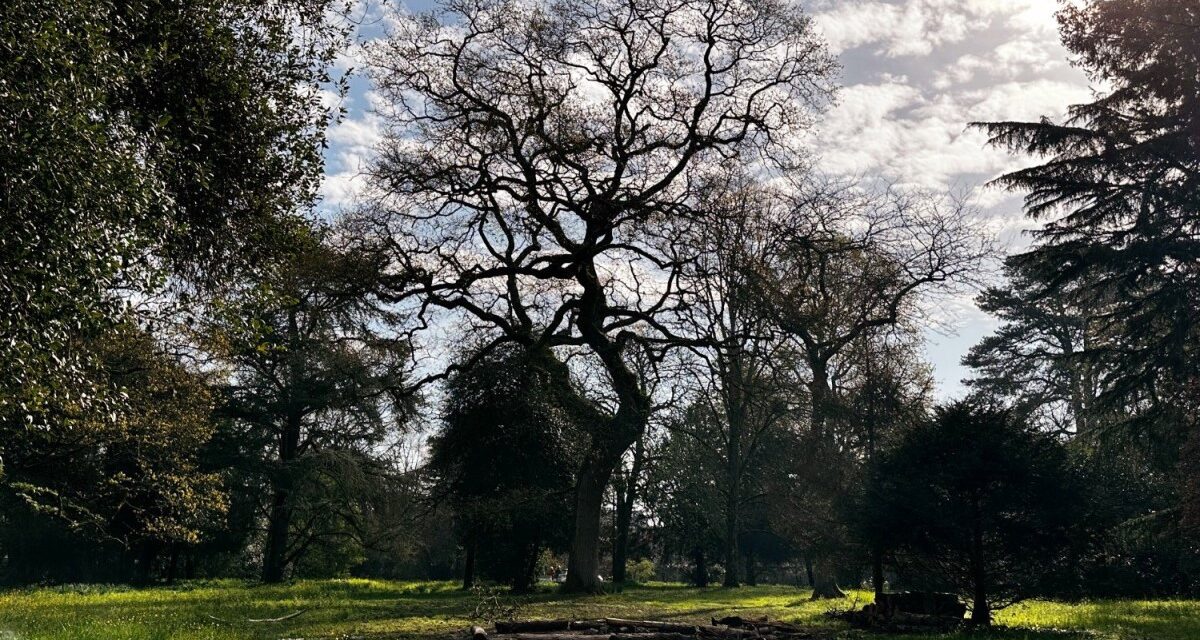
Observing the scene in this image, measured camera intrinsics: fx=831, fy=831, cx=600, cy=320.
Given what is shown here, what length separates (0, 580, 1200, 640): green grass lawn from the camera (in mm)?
13195

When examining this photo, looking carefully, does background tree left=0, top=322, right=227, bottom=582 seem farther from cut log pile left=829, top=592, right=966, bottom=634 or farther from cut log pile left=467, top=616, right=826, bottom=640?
cut log pile left=829, top=592, right=966, bottom=634

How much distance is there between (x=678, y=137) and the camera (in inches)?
926

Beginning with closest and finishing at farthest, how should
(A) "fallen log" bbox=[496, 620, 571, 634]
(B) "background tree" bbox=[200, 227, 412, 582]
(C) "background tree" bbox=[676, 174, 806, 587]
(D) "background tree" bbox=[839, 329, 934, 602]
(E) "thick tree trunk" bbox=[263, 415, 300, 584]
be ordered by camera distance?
(A) "fallen log" bbox=[496, 620, 571, 634], (C) "background tree" bbox=[676, 174, 806, 587], (D) "background tree" bbox=[839, 329, 934, 602], (B) "background tree" bbox=[200, 227, 412, 582], (E) "thick tree trunk" bbox=[263, 415, 300, 584]

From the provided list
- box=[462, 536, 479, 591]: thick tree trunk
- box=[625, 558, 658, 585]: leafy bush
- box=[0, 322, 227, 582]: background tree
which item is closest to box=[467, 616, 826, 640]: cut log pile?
box=[0, 322, 227, 582]: background tree

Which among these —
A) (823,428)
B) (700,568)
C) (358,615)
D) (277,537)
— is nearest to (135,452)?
(358,615)

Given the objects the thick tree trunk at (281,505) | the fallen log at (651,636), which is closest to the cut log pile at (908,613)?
the fallen log at (651,636)

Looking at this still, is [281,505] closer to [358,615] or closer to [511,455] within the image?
[511,455]

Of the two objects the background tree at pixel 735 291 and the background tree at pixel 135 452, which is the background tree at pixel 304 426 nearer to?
the background tree at pixel 135 452

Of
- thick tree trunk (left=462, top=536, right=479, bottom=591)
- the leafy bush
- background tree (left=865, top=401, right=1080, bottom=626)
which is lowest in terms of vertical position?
the leafy bush

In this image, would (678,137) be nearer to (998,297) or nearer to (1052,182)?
(1052,182)

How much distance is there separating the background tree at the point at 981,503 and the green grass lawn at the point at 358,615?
1082mm

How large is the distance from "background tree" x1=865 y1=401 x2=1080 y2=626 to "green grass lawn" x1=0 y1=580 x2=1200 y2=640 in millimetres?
1082

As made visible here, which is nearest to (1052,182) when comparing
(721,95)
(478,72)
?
(721,95)

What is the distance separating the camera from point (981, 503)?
15539 millimetres
